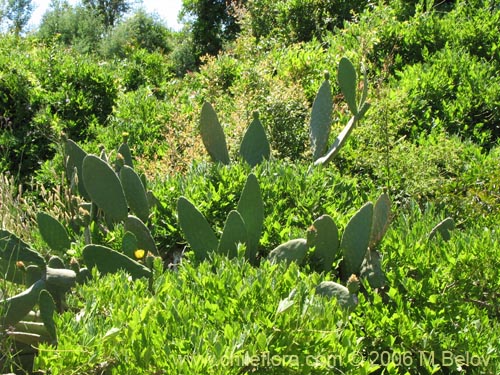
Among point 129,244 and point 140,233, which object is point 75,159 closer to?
point 140,233

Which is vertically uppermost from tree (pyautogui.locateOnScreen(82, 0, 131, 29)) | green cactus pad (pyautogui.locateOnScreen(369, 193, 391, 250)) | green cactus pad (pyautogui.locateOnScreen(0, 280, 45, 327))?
tree (pyautogui.locateOnScreen(82, 0, 131, 29))

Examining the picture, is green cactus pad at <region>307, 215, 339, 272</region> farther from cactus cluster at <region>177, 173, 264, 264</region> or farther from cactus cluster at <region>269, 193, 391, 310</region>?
cactus cluster at <region>177, 173, 264, 264</region>

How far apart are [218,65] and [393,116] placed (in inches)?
115

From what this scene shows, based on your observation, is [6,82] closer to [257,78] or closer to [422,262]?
[257,78]

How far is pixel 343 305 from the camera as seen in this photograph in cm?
264

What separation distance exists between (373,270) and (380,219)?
0.85ft

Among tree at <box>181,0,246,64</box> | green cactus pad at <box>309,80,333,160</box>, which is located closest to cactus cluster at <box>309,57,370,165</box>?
green cactus pad at <box>309,80,333,160</box>

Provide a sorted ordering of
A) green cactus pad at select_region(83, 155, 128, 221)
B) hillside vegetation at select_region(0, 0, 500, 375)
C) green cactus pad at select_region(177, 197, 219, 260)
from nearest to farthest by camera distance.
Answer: hillside vegetation at select_region(0, 0, 500, 375), green cactus pad at select_region(177, 197, 219, 260), green cactus pad at select_region(83, 155, 128, 221)

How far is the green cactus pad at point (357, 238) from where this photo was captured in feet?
9.74

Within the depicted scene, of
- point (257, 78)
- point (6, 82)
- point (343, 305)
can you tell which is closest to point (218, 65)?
point (257, 78)

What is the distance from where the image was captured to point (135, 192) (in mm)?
3438

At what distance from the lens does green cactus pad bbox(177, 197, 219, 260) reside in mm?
3057

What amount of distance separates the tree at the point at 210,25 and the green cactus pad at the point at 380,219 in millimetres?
12813

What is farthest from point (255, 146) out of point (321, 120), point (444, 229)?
point (444, 229)
